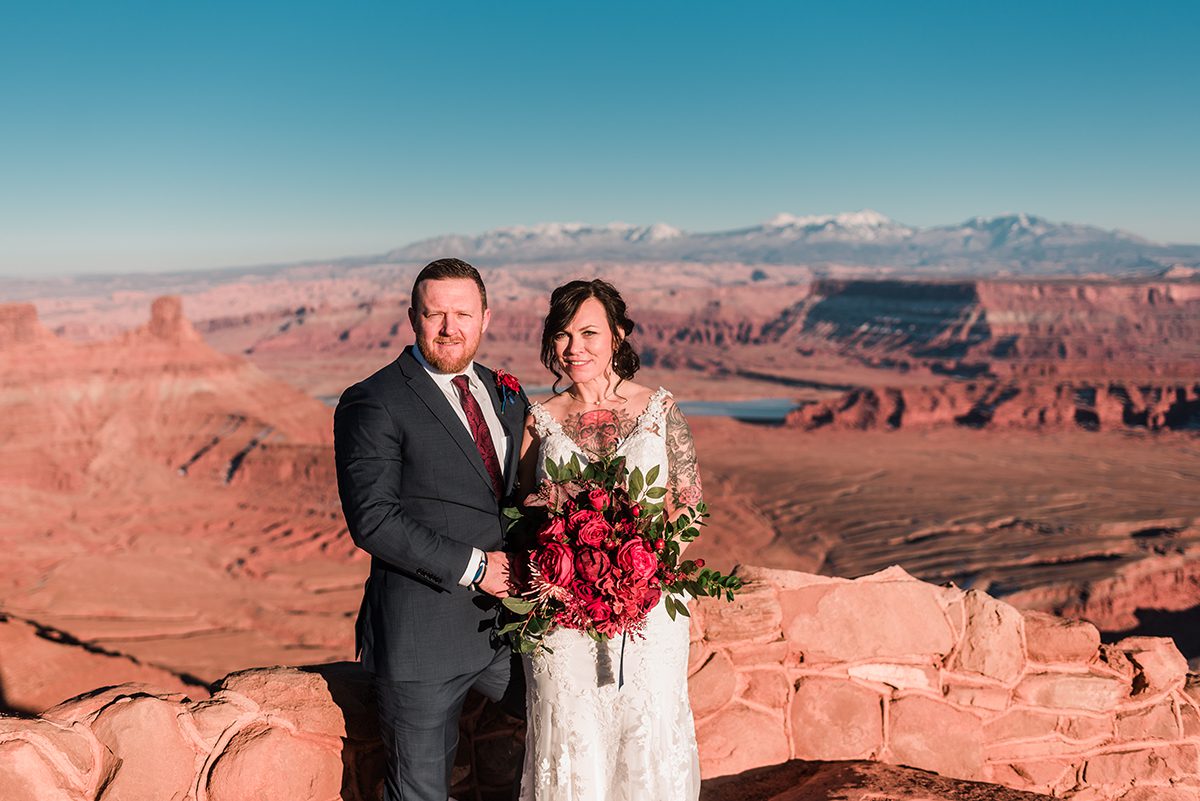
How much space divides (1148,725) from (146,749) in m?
4.89

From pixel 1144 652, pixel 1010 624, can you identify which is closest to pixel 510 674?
pixel 1010 624

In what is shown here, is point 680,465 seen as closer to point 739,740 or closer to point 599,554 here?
point 599,554

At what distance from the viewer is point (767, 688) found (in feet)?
12.7

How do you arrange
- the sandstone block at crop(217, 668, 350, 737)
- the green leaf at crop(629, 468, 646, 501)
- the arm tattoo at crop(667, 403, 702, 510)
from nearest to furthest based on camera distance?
the green leaf at crop(629, 468, 646, 501), the arm tattoo at crop(667, 403, 702, 510), the sandstone block at crop(217, 668, 350, 737)

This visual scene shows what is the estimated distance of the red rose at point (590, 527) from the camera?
2.39 m

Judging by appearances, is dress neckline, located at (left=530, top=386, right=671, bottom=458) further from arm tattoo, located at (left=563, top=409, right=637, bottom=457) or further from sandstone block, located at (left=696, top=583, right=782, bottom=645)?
sandstone block, located at (left=696, top=583, right=782, bottom=645)

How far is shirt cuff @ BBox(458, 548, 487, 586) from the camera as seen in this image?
8.22 ft

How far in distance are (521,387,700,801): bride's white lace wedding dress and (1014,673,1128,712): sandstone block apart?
2294mm

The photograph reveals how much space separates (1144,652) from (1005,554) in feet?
64.8

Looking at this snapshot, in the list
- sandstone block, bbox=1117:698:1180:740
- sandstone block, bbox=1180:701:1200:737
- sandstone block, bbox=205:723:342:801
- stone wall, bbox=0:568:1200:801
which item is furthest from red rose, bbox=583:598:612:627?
sandstone block, bbox=1180:701:1200:737

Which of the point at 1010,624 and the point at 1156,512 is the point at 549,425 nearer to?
the point at 1010,624

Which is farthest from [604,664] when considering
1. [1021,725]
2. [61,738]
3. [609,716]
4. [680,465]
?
[1021,725]

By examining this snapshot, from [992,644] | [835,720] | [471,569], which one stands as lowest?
[835,720]

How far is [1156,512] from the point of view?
974 inches
